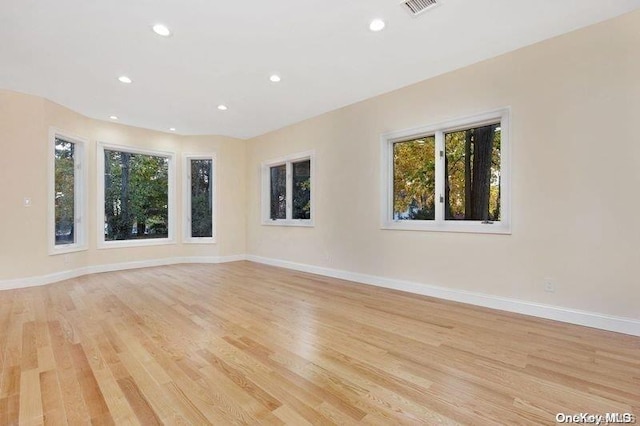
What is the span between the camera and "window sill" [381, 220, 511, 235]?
333 cm

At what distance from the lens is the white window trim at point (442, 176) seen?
329 cm

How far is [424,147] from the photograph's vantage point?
162 inches

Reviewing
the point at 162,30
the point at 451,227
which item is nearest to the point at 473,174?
the point at 451,227

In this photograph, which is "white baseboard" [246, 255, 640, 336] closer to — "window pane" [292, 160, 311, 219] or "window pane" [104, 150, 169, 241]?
"window pane" [292, 160, 311, 219]

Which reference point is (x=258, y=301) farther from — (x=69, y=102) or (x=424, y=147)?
(x=69, y=102)

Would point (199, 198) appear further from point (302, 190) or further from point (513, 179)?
point (513, 179)

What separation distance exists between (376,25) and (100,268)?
6.03 m

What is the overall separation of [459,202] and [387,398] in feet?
9.04

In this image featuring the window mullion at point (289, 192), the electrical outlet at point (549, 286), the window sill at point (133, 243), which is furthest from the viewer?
the window mullion at point (289, 192)

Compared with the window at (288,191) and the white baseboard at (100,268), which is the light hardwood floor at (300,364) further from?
the window at (288,191)

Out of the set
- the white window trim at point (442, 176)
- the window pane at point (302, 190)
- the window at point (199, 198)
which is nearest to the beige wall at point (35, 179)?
the window at point (199, 198)

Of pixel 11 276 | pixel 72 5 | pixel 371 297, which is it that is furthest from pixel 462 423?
pixel 11 276

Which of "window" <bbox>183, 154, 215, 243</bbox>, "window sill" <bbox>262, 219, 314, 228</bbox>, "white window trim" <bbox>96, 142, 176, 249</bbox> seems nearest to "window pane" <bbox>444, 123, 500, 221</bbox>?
"window sill" <bbox>262, 219, 314, 228</bbox>

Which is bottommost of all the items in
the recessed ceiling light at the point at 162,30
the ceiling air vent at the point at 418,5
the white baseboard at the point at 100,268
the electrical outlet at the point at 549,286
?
the white baseboard at the point at 100,268
